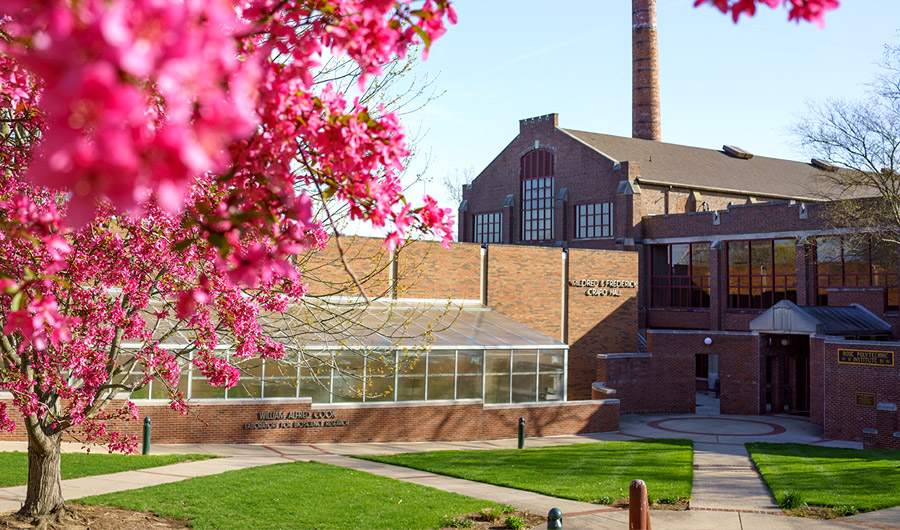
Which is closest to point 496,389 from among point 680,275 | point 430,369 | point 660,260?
point 430,369

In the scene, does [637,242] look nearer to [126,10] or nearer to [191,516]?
[191,516]

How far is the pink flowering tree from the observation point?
203 cm

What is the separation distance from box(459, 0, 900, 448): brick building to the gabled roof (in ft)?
0.48

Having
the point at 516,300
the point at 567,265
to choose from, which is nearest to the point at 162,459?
the point at 516,300

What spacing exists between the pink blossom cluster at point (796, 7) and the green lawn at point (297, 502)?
28.0 ft

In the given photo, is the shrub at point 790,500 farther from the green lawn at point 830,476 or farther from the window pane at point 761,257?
the window pane at point 761,257

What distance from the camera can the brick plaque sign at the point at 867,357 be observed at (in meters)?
24.1

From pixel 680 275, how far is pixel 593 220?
619 cm

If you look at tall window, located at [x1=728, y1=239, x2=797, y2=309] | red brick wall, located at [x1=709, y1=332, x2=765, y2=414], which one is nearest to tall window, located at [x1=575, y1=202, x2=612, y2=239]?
tall window, located at [x1=728, y1=239, x2=797, y2=309]

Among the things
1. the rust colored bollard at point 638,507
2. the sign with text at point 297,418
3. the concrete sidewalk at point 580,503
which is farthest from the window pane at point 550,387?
the rust colored bollard at point 638,507

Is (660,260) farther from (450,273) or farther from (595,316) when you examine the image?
(450,273)

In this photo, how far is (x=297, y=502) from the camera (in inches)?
485

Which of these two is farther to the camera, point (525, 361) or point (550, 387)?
point (550, 387)

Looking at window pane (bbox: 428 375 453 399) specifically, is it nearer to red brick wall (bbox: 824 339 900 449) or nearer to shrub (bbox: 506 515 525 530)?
shrub (bbox: 506 515 525 530)
